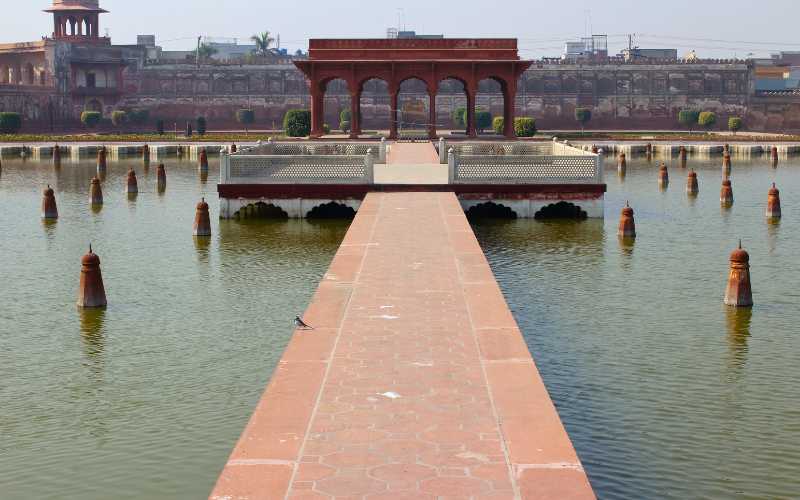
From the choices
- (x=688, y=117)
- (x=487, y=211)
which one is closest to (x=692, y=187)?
(x=487, y=211)

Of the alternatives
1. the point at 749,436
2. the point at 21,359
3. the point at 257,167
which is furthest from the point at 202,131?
the point at 749,436

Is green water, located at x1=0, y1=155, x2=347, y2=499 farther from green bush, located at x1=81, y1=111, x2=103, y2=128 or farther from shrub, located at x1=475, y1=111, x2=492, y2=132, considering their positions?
green bush, located at x1=81, y1=111, x2=103, y2=128

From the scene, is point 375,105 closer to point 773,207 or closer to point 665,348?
point 773,207

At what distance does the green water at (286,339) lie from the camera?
32.3ft

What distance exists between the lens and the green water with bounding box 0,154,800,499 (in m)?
9.86

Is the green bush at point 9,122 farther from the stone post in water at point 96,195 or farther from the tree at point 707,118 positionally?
the tree at point 707,118

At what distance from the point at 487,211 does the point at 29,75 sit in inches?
2642

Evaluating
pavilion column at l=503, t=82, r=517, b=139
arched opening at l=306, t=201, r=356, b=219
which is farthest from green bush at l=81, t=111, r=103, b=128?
arched opening at l=306, t=201, r=356, b=219

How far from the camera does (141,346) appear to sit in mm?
14312

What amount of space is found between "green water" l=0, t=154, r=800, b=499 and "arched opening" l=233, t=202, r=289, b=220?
1.00 meters

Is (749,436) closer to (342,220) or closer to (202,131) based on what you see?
(342,220)

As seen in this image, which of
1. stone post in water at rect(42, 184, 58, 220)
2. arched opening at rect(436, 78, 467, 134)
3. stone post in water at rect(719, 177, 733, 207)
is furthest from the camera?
arched opening at rect(436, 78, 467, 134)

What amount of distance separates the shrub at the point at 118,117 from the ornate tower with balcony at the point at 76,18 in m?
7.69

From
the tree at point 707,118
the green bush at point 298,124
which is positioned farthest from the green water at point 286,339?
the tree at point 707,118
